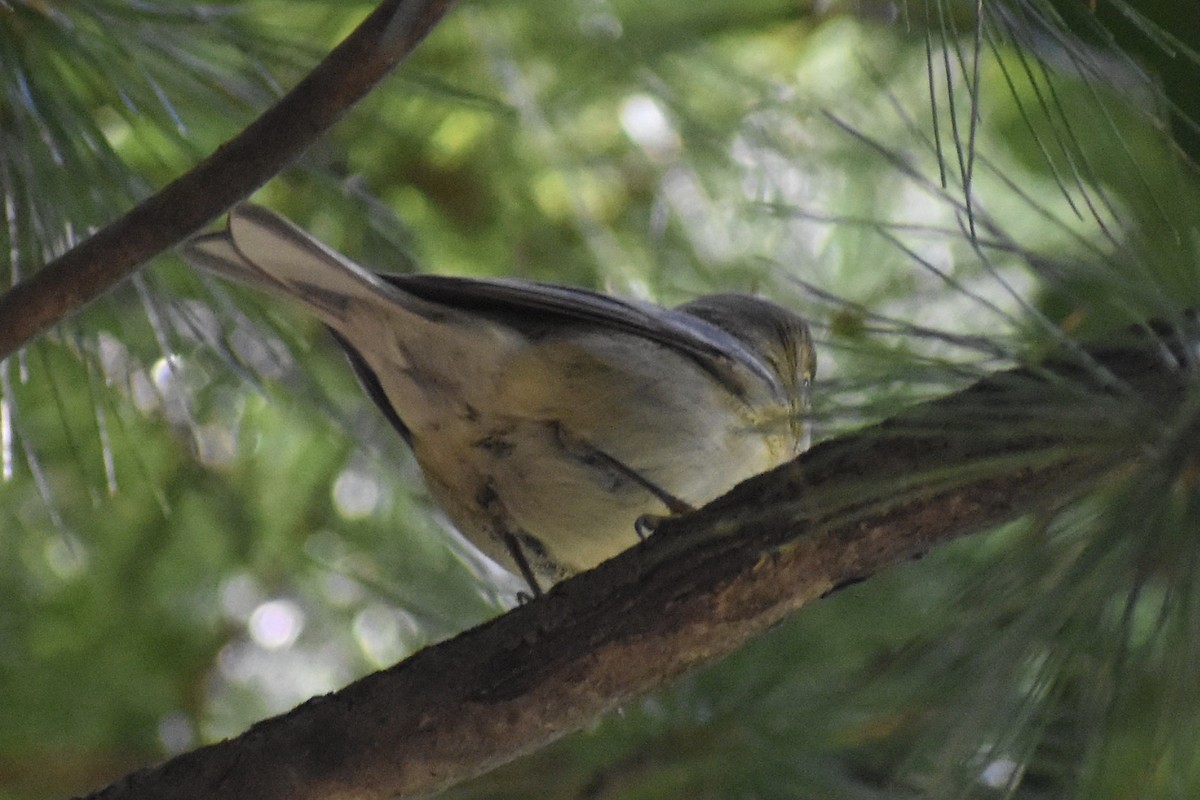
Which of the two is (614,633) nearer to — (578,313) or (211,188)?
(211,188)

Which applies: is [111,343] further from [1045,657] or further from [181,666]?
[1045,657]

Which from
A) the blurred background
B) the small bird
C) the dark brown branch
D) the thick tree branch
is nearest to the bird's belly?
the small bird

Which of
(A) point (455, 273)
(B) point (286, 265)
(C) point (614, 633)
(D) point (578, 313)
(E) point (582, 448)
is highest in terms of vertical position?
→ (A) point (455, 273)

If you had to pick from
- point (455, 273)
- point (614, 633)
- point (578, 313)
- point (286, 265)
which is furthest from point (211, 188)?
point (455, 273)

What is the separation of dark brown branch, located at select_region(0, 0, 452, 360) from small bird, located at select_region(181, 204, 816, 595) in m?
0.56

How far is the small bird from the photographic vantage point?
2.05 m

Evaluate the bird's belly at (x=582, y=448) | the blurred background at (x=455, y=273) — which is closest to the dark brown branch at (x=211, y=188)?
the blurred background at (x=455, y=273)

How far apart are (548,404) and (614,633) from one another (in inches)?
26.2

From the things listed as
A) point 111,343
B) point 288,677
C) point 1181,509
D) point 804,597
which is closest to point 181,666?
point 288,677

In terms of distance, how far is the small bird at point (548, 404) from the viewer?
2053 millimetres

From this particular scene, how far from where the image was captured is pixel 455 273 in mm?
2688

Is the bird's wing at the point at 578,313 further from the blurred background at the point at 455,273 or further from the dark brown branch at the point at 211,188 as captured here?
the dark brown branch at the point at 211,188

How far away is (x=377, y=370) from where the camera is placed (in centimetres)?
208

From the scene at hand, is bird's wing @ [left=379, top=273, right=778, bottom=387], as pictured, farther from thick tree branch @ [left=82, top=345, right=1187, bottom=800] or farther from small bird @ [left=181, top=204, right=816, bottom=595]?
thick tree branch @ [left=82, top=345, right=1187, bottom=800]
